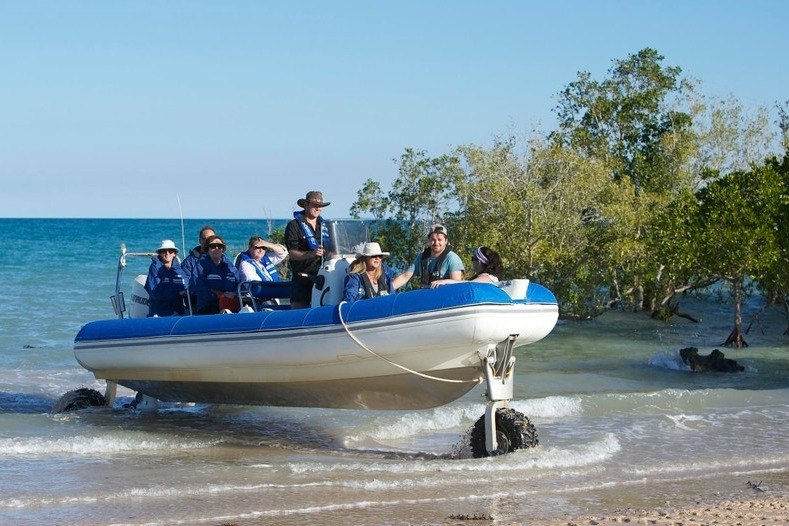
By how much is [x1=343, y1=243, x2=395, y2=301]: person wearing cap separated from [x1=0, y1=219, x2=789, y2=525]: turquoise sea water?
4.63 ft

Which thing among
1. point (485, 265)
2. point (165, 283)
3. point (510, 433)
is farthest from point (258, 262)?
point (510, 433)

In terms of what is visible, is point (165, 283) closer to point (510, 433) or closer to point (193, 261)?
point (193, 261)

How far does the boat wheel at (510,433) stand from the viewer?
338 inches

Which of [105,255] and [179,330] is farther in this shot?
[105,255]

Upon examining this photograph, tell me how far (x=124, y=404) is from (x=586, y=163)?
38.3 ft

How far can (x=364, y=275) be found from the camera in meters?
9.02

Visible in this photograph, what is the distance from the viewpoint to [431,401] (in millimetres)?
9141

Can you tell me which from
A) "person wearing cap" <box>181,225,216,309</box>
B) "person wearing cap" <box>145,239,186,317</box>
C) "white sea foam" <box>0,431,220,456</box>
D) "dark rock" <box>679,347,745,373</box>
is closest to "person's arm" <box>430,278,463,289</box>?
"white sea foam" <box>0,431,220,456</box>

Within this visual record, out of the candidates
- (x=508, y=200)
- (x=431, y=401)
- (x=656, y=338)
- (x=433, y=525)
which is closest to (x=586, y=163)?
(x=508, y=200)

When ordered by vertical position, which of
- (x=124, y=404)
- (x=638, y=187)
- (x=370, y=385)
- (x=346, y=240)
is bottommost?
(x=124, y=404)

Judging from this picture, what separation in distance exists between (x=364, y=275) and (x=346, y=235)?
78 cm

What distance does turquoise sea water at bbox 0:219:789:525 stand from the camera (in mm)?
7328

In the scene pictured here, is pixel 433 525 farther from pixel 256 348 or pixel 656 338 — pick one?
pixel 656 338

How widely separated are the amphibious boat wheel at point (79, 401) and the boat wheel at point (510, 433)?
16.1 feet
